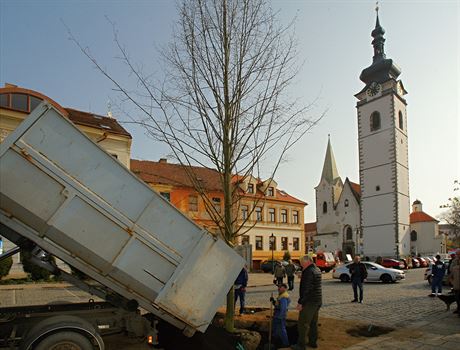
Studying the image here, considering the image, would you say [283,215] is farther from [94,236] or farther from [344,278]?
[94,236]

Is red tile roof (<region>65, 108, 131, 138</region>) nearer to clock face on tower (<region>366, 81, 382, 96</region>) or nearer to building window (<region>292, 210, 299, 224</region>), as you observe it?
building window (<region>292, 210, 299, 224</region>)

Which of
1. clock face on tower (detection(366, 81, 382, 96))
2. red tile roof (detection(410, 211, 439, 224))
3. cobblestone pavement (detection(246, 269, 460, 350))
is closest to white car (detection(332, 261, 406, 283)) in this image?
cobblestone pavement (detection(246, 269, 460, 350))

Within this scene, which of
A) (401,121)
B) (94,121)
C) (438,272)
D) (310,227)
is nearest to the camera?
(438,272)

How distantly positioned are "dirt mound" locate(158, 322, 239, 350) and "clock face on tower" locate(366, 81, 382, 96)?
195ft

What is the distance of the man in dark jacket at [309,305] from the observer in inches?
264

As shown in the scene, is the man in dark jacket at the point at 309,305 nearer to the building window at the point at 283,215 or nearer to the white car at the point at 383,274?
the white car at the point at 383,274

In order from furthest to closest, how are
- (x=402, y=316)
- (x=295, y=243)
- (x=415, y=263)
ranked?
(x=295, y=243)
(x=415, y=263)
(x=402, y=316)

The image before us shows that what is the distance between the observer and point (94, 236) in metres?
4.75

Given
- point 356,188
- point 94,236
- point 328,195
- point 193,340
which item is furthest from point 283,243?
point 94,236

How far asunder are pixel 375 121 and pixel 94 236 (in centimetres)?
5987

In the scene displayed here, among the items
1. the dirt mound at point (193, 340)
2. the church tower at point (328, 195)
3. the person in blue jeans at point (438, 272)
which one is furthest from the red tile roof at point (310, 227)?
the dirt mound at point (193, 340)

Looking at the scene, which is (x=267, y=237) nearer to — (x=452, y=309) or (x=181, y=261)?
(x=452, y=309)

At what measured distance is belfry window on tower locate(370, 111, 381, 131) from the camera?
190 ft

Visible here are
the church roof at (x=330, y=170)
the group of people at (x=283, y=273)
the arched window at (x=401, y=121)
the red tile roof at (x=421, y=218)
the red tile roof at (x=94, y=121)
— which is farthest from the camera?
the church roof at (x=330, y=170)
